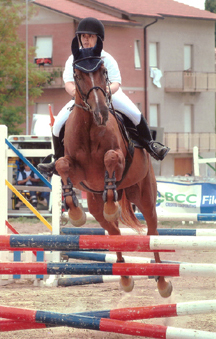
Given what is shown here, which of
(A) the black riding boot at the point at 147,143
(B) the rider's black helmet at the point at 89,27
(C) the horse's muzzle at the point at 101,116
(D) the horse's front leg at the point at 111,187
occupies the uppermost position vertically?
(B) the rider's black helmet at the point at 89,27

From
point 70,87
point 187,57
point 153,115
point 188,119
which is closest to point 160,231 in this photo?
point 70,87

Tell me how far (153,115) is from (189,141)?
280 centimetres

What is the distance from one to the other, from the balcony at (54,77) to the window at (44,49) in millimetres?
389

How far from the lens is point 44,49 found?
1189 inches

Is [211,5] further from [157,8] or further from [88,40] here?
[88,40]

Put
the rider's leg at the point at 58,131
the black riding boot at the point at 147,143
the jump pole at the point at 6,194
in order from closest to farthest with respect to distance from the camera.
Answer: the rider's leg at the point at 58,131 → the black riding boot at the point at 147,143 → the jump pole at the point at 6,194

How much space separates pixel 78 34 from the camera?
449 centimetres

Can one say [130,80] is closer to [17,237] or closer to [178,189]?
[178,189]

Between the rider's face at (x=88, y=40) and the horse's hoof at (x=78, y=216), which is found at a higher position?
the rider's face at (x=88, y=40)

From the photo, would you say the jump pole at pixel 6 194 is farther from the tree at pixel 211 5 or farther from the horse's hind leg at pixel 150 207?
the tree at pixel 211 5

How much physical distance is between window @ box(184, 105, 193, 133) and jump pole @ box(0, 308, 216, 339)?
3102cm

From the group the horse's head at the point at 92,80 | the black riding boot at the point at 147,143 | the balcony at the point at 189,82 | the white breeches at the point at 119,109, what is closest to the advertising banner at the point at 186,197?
the black riding boot at the point at 147,143

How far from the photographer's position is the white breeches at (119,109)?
5.18 metres

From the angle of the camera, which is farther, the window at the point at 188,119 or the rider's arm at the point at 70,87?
the window at the point at 188,119
